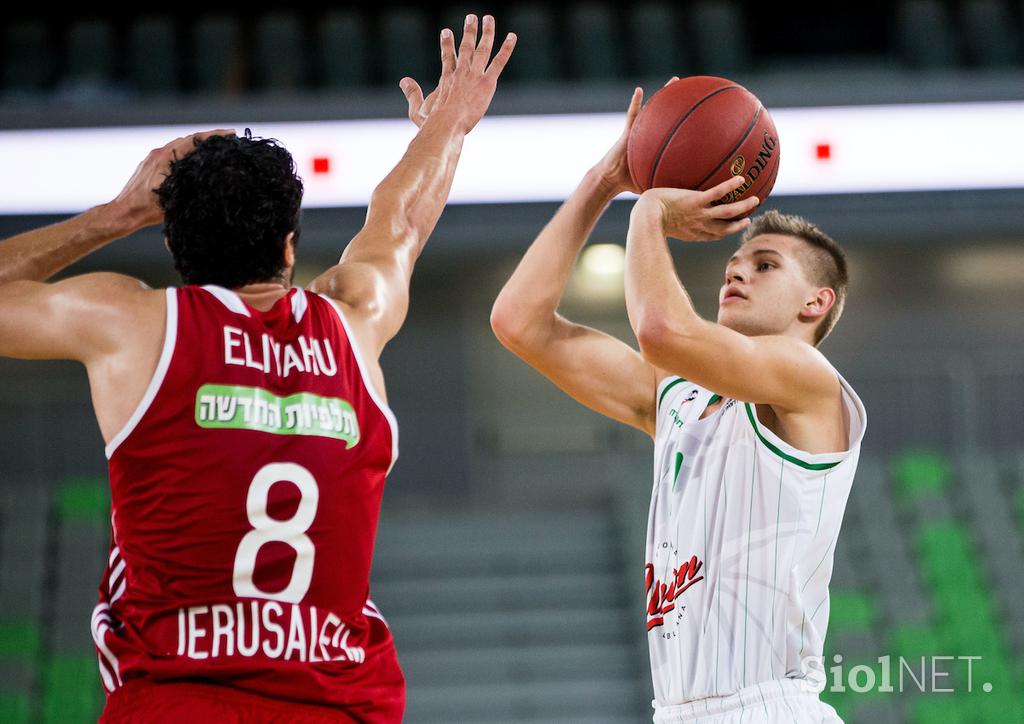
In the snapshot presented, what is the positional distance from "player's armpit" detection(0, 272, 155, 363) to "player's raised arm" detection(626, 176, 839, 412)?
1.27 metres

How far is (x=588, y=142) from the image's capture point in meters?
8.88

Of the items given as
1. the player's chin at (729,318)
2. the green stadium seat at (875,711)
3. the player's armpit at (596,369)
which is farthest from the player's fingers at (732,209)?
the green stadium seat at (875,711)

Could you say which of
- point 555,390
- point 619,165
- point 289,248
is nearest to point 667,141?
point 619,165

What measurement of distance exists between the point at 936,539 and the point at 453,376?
4.30 m

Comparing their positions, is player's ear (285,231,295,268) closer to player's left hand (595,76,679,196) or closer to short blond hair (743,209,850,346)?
player's left hand (595,76,679,196)

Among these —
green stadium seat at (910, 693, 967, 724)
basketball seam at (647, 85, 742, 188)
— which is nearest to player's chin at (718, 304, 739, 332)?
basketball seam at (647, 85, 742, 188)

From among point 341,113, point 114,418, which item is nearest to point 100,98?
point 341,113

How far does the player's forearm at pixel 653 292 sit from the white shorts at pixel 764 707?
817 mm

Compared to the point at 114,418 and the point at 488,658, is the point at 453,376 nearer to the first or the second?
the point at 488,658

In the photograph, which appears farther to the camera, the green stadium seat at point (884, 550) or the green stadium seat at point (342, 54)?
the green stadium seat at point (342, 54)

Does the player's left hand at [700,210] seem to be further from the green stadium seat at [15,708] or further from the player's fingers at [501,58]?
the green stadium seat at [15,708]

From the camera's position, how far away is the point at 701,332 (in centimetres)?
296

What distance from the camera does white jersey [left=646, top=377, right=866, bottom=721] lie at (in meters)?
3.01

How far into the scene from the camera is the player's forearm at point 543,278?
3510mm
